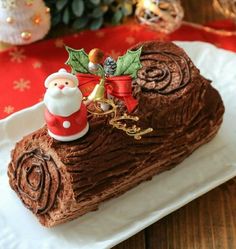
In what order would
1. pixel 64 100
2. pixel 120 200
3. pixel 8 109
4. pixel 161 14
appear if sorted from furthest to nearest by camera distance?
pixel 161 14 → pixel 8 109 → pixel 120 200 → pixel 64 100

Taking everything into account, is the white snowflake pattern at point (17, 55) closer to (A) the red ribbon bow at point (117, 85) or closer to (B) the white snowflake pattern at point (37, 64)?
(B) the white snowflake pattern at point (37, 64)

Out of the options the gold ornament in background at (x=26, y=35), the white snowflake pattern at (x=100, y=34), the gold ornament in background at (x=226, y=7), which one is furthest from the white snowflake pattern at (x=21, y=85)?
the gold ornament in background at (x=226, y=7)

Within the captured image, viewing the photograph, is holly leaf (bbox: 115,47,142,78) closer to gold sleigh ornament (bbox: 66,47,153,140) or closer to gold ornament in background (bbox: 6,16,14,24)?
gold sleigh ornament (bbox: 66,47,153,140)

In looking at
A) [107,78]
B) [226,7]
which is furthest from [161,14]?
[107,78]

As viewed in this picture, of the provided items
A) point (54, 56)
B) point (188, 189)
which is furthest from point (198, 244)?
point (54, 56)

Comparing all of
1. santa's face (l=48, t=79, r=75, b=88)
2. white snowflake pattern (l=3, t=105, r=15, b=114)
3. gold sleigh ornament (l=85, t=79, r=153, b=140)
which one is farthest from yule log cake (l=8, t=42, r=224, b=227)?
white snowflake pattern (l=3, t=105, r=15, b=114)

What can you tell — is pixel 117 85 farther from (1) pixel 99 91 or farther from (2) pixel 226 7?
(2) pixel 226 7
